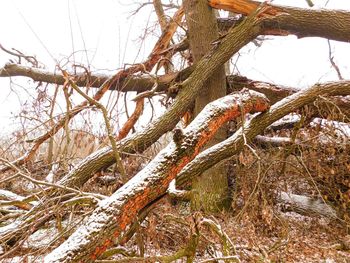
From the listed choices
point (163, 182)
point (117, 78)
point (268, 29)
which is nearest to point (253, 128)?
point (163, 182)

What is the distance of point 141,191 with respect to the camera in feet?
10.7

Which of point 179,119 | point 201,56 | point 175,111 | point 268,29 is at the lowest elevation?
point 179,119

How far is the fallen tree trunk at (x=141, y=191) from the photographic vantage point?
2.80 metres

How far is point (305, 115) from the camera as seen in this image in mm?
5730

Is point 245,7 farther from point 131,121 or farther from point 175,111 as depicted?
point 131,121

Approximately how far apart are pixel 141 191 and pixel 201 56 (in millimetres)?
4093

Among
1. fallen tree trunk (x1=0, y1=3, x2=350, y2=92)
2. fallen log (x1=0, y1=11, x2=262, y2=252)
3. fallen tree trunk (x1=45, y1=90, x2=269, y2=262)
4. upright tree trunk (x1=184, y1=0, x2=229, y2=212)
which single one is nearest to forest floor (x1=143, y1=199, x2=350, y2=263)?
fallen tree trunk (x1=45, y1=90, x2=269, y2=262)

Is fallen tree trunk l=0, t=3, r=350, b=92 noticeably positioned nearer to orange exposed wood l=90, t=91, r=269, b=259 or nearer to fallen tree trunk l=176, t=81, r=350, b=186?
fallen tree trunk l=176, t=81, r=350, b=186

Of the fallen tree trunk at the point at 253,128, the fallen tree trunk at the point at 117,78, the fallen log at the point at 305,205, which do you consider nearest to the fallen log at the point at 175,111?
the fallen tree trunk at the point at 117,78

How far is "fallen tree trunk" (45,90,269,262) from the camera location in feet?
9.17

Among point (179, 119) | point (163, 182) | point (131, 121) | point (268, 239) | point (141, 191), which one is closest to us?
point (141, 191)

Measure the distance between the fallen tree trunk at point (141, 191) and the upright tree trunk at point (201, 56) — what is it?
2273mm

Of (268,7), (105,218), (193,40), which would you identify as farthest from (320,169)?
(105,218)

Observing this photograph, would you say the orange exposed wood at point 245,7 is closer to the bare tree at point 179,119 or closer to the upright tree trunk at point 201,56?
the bare tree at point 179,119
